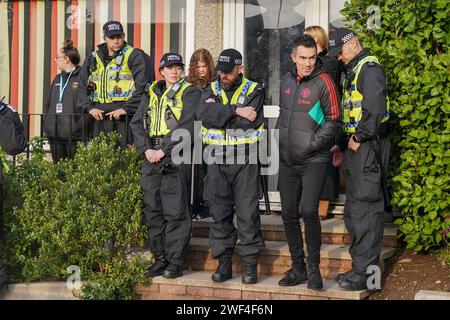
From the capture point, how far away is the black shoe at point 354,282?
6.50 m

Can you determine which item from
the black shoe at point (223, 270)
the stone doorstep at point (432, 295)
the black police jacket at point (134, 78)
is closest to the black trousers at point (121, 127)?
the black police jacket at point (134, 78)

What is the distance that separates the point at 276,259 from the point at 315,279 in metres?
0.80

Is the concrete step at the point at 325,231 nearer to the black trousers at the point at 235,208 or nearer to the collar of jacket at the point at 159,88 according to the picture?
the black trousers at the point at 235,208

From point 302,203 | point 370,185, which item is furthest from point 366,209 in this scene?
point 302,203

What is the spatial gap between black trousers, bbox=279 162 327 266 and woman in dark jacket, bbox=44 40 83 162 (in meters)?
2.72

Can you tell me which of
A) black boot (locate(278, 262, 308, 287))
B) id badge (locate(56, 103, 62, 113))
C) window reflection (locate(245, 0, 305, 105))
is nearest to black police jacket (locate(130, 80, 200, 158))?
black boot (locate(278, 262, 308, 287))

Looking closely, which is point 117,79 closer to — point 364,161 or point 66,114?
point 66,114

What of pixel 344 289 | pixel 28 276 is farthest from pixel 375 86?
pixel 28 276

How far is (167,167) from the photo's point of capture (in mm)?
7145

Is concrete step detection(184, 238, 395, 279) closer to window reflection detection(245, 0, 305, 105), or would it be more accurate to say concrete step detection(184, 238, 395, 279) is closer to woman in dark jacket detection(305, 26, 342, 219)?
woman in dark jacket detection(305, 26, 342, 219)

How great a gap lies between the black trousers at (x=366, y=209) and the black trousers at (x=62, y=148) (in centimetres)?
334

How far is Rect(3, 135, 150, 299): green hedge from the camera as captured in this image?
7.18m

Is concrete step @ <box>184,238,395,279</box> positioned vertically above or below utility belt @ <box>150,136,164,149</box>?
below

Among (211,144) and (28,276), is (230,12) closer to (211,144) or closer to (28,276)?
(211,144)
